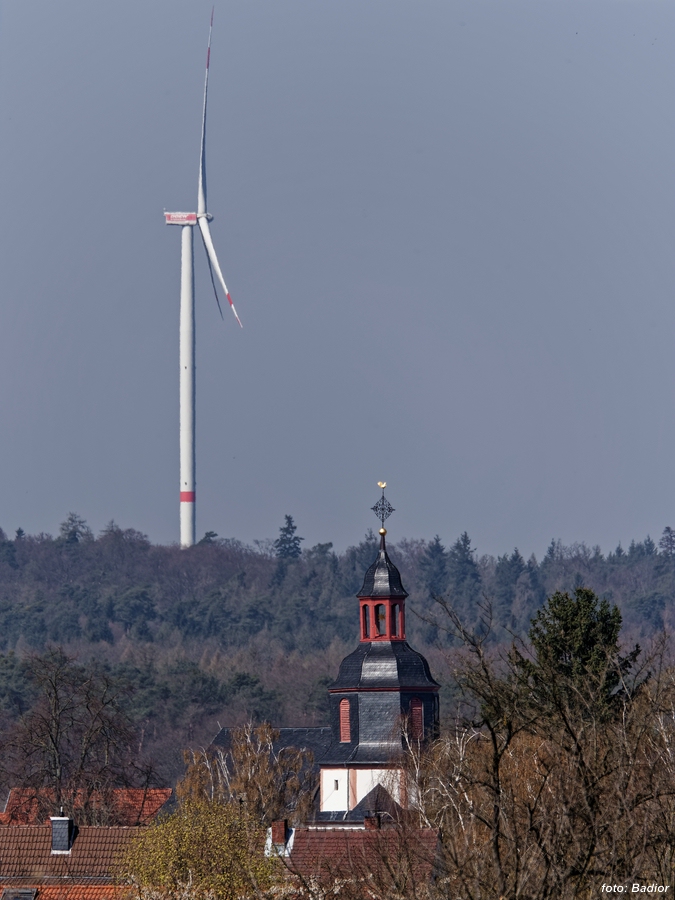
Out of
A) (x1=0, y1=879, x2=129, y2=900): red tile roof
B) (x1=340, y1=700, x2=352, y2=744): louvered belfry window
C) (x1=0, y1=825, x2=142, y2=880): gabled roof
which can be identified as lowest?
(x1=0, y1=879, x2=129, y2=900): red tile roof

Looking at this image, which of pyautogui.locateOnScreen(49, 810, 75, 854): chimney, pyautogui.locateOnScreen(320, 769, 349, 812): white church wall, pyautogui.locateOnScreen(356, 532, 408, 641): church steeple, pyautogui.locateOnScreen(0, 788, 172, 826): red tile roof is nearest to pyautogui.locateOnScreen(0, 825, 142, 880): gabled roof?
pyautogui.locateOnScreen(49, 810, 75, 854): chimney

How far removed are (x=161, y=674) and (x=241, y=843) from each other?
3117 inches

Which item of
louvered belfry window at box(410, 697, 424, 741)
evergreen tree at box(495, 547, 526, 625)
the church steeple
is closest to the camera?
louvered belfry window at box(410, 697, 424, 741)

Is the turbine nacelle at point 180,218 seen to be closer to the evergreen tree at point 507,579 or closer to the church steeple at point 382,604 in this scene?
the evergreen tree at point 507,579

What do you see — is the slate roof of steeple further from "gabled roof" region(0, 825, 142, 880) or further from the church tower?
"gabled roof" region(0, 825, 142, 880)

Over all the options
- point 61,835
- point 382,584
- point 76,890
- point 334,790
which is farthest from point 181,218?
point 76,890

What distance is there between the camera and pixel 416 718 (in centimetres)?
6266

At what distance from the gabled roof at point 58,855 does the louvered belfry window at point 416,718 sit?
22.9 m

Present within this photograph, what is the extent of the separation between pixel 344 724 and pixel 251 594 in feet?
353

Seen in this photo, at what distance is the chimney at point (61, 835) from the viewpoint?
1559 inches

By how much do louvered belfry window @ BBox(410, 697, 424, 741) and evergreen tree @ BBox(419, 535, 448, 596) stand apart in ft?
369

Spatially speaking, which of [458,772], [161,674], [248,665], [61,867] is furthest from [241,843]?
[248,665]

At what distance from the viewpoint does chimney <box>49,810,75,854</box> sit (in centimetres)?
3959

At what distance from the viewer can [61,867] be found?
38781 mm
